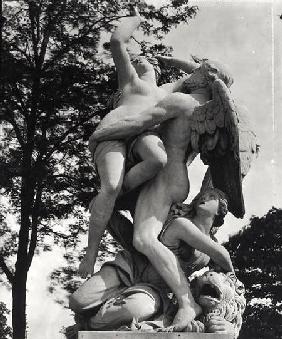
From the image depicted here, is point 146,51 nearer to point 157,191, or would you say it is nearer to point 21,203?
point 21,203

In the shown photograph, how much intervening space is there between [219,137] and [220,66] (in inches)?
25.3

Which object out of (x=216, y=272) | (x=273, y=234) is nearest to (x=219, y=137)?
(x=216, y=272)

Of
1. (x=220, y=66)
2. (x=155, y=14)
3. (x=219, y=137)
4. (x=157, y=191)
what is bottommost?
(x=157, y=191)

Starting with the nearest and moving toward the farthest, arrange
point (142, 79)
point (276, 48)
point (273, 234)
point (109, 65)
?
Answer: point (142, 79)
point (276, 48)
point (109, 65)
point (273, 234)

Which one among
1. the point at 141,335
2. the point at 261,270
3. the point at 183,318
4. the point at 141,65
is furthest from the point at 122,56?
the point at 261,270

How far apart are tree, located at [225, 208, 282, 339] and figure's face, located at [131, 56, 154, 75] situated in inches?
396

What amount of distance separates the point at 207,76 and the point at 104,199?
140cm

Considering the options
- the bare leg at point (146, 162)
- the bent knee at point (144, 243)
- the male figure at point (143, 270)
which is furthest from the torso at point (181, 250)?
the bare leg at point (146, 162)

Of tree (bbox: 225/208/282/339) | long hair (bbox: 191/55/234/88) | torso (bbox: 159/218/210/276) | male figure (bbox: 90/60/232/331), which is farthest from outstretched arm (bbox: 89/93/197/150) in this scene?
tree (bbox: 225/208/282/339)

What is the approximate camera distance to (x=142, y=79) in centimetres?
647

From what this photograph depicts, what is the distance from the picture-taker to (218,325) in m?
5.58

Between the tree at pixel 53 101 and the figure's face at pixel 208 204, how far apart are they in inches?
305

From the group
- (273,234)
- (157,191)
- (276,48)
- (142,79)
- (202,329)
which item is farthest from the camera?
(273,234)

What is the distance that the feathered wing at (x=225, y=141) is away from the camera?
600 centimetres
